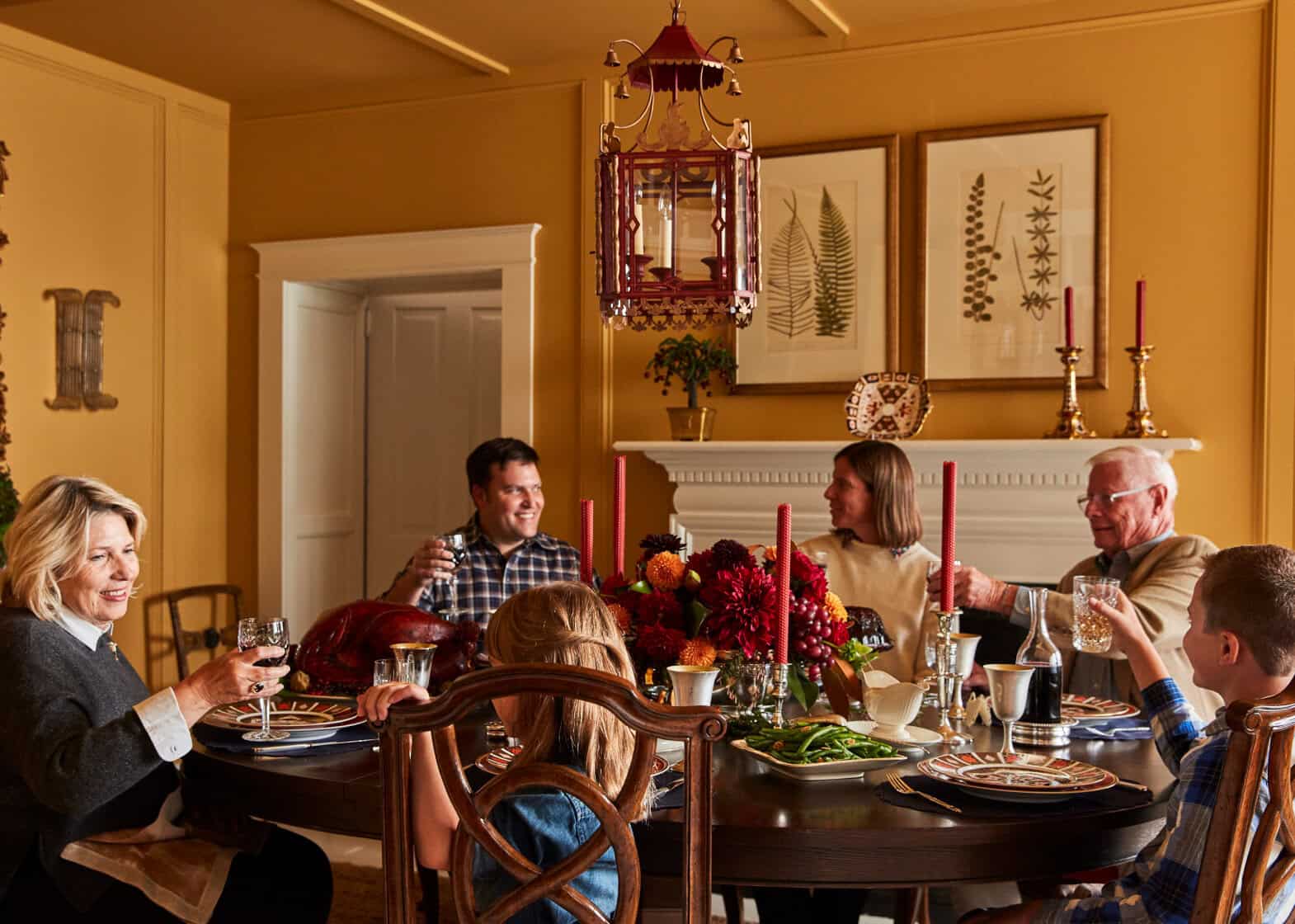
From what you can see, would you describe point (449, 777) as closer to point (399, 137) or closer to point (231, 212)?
point (399, 137)

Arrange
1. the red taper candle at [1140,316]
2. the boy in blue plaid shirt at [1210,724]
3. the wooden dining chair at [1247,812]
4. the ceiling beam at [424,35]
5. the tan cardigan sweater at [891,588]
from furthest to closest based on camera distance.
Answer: the ceiling beam at [424,35] < the red taper candle at [1140,316] < the tan cardigan sweater at [891,588] < the boy in blue plaid shirt at [1210,724] < the wooden dining chair at [1247,812]

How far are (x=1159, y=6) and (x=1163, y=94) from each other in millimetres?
257

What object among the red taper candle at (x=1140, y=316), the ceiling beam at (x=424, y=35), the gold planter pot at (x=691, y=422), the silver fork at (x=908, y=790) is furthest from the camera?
the gold planter pot at (x=691, y=422)

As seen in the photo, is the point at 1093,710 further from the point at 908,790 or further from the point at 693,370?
the point at 693,370

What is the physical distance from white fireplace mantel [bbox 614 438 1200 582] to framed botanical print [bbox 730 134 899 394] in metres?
0.28

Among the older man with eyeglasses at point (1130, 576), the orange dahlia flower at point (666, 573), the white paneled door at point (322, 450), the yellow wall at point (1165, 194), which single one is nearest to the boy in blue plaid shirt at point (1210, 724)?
the orange dahlia flower at point (666, 573)

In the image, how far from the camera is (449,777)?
4.79 feet

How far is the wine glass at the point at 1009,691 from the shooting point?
1.98m

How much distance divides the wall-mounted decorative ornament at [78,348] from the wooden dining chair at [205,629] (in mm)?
795

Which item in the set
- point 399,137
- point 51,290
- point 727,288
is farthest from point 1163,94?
point 51,290

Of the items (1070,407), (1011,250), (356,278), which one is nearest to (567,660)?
(1070,407)

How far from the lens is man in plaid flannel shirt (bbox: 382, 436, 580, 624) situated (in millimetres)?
3449

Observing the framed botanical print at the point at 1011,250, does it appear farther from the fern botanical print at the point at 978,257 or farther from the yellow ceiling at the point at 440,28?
the yellow ceiling at the point at 440,28

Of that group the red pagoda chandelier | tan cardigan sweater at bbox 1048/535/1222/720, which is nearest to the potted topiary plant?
tan cardigan sweater at bbox 1048/535/1222/720
